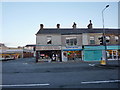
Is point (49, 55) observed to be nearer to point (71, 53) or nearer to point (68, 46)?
point (68, 46)

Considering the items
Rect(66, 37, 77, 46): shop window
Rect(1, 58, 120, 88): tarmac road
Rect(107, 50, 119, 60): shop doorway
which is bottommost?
Rect(1, 58, 120, 88): tarmac road

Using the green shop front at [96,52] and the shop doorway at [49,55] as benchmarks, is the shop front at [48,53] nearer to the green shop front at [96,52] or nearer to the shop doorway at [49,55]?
the shop doorway at [49,55]

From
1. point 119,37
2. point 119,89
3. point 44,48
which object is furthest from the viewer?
point 119,37

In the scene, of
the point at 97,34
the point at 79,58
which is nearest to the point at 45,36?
the point at 79,58

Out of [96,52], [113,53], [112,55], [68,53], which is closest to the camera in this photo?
[68,53]

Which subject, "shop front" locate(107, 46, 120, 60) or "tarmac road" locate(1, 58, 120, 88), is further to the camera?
"shop front" locate(107, 46, 120, 60)

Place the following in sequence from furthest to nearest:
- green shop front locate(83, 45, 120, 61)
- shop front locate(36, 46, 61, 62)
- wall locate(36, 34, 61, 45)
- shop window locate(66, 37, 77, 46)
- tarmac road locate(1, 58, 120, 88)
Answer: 1. shop window locate(66, 37, 77, 46)
2. green shop front locate(83, 45, 120, 61)
3. wall locate(36, 34, 61, 45)
4. shop front locate(36, 46, 61, 62)
5. tarmac road locate(1, 58, 120, 88)

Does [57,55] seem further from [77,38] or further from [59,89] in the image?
[59,89]

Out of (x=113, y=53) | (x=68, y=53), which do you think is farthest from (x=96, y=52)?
(x=68, y=53)

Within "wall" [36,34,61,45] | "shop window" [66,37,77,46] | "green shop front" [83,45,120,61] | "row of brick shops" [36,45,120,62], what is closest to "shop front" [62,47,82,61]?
"row of brick shops" [36,45,120,62]

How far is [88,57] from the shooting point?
30.8m

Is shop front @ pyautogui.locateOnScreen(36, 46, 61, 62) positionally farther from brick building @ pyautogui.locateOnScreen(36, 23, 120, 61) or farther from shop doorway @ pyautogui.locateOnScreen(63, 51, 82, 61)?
shop doorway @ pyautogui.locateOnScreen(63, 51, 82, 61)

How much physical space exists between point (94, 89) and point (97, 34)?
2631 cm

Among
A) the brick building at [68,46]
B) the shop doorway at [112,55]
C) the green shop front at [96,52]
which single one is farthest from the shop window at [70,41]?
the shop doorway at [112,55]
